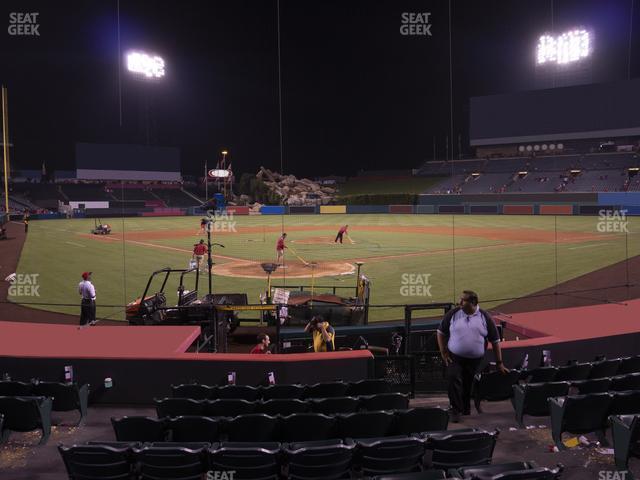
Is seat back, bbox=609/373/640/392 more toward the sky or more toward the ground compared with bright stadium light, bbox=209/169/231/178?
more toward the ground

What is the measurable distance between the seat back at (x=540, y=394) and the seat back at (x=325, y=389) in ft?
7.70

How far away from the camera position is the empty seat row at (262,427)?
5574 mm

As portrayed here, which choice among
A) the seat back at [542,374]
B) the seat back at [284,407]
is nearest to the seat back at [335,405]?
the seat back at [284,407]

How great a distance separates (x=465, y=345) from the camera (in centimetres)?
702

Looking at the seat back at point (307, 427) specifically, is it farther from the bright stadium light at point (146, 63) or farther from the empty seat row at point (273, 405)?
the bright stadium light at point (146, 63)

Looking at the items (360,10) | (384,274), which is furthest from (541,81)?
(384,274)

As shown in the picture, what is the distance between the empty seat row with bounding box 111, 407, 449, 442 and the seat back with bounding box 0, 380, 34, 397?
228cm

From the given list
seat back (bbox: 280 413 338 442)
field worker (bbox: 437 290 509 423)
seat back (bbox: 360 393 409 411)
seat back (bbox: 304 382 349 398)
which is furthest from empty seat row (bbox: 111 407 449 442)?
field worker (bbox: 437 290 509 423)

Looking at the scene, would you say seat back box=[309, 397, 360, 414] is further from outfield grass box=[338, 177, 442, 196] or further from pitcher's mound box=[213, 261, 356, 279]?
outfield grass box=[338, 177, 442, 196]

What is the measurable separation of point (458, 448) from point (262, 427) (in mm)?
2008

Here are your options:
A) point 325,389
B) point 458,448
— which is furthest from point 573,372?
point 325,389

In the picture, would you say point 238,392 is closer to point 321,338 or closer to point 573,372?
point 321,338

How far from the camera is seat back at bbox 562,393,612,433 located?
5.99 metres

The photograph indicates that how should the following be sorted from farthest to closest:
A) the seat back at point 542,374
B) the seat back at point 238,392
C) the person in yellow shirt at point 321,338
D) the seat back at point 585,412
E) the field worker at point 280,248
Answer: the field worker at point 280,248
the person in yellow shirt at point 321,338
the seat back at point 542,374
the seat back at point 238,392
the seat back at point 585,412
